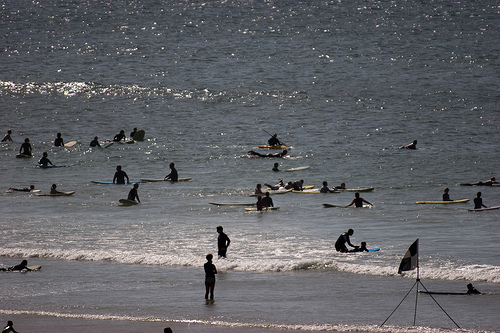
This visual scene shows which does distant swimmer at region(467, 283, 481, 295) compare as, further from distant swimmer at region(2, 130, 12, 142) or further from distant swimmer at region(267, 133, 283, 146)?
distant swimmer at region(2, 130, 12, 142)

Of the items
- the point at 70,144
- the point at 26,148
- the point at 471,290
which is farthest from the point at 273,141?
the point at 471,290

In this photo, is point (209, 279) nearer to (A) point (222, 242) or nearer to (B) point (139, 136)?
(A) point (222, 242)

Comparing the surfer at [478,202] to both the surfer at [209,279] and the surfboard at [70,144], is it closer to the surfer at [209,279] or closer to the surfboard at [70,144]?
the surfer at [209,279]

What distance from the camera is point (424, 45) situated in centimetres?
6781

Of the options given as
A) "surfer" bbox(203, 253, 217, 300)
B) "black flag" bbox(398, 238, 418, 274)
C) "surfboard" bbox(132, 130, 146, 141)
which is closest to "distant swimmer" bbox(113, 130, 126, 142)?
"surfboard" bbox(132, 130, 146, 141)

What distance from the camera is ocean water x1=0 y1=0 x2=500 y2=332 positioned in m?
15.2

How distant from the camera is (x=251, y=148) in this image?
42031 millimetres

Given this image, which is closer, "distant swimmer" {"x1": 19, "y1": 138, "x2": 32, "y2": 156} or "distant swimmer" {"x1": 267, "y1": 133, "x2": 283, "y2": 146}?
"distant swimmer" {"x1": 19, "y1": 138, "x2": 32, "y2": 156}

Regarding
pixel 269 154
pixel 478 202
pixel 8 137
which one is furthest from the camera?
pixel 8 137

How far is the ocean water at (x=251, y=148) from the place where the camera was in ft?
50.0

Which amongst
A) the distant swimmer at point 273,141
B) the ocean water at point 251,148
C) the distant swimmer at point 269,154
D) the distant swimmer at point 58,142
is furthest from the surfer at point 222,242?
the distant swimmer at point 58,142

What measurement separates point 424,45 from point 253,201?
46070 mm

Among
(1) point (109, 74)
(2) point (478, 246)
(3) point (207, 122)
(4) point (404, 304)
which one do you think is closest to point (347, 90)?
(3) point (207, 122)

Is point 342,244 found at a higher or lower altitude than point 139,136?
lower
